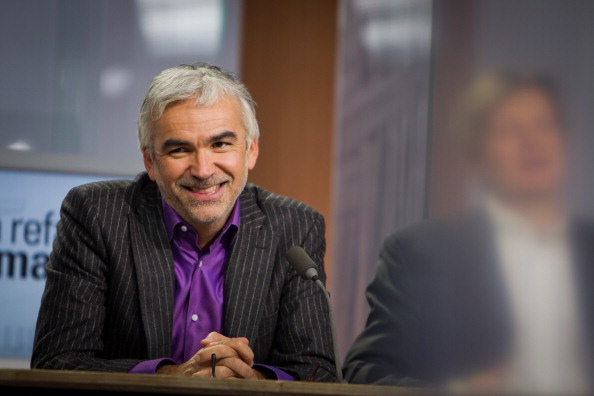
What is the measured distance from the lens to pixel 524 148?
0.91 ft

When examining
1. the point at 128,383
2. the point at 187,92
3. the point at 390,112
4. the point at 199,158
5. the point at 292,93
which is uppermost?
the point at 292,93

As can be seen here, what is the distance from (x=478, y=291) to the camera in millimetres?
308

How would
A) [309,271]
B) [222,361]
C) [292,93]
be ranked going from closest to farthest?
[309,271] < [222,361] < [292,93]

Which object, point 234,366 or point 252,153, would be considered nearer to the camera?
point 234,366

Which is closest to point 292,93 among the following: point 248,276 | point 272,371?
point 248,276

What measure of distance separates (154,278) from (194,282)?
0.11 metres

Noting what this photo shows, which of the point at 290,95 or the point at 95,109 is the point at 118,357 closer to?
the point at 95,109

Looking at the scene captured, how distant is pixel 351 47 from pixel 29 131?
2315 mm

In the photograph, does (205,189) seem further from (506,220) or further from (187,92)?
(506,220)

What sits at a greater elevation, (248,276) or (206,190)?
(206,190)

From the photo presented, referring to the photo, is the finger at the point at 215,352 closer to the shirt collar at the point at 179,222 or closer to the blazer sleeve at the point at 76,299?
the blazer sleeve at the point at 76,299

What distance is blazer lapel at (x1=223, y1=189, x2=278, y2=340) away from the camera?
181cm

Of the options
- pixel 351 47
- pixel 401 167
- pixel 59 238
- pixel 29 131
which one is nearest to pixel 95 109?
pixel 29 131

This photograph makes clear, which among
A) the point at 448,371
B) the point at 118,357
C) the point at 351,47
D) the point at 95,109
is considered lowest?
the point at 118,357
